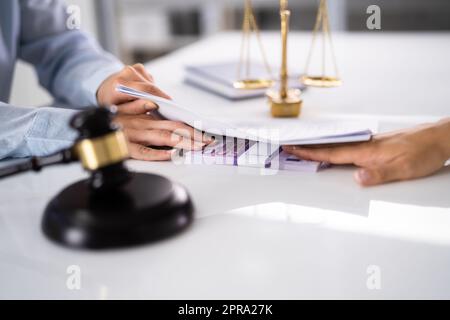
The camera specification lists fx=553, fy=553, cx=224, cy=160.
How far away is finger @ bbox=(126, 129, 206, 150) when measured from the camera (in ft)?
3.37

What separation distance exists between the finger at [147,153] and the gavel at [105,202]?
0.97ft

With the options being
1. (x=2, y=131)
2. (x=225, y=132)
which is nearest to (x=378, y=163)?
(x=225, y=132)

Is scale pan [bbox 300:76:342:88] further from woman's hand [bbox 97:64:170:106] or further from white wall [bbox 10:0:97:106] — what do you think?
white wall [bbox 10:0:97:106]

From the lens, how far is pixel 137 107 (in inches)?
43.3

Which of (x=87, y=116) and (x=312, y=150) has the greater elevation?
(x=87, y=116)

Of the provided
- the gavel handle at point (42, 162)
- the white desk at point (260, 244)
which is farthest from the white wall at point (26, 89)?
the gavel handle at point (42, 162)

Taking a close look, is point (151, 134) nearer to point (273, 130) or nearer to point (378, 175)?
point (273, 130)

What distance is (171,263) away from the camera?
2.30 feet

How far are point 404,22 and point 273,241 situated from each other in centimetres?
387

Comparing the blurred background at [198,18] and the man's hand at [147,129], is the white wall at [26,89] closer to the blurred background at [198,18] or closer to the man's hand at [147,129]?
the blurred background at [198,18]

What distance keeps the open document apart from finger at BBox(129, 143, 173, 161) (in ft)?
0.23
